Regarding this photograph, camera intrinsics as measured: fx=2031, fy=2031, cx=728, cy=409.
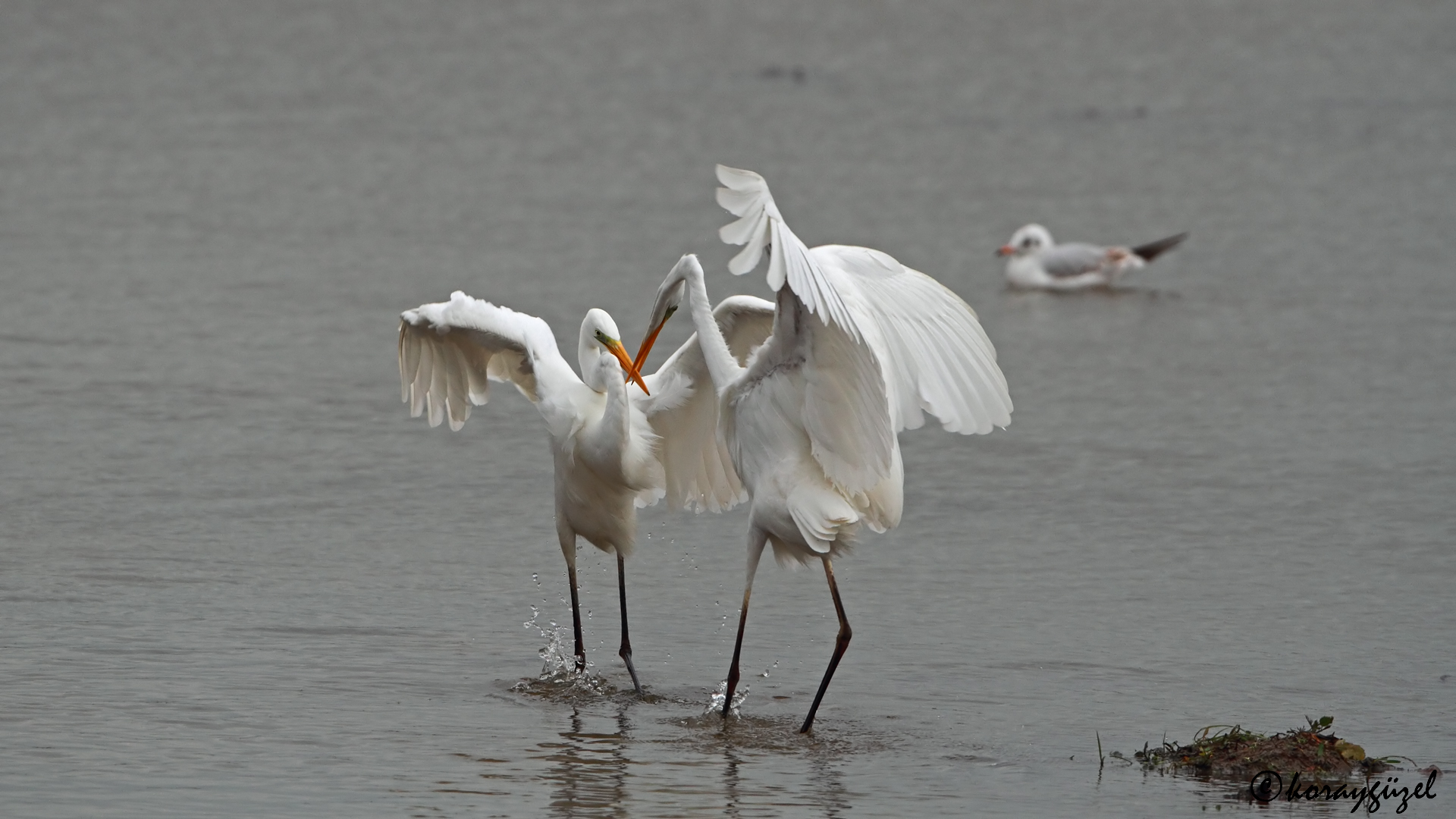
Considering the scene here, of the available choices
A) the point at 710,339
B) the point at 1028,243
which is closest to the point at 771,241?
the point at 710,339

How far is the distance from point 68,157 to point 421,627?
12130 millimetres

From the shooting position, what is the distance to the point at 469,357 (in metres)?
8.92

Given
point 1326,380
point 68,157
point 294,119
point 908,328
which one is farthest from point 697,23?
point 908,328

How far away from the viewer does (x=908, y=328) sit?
293 inches

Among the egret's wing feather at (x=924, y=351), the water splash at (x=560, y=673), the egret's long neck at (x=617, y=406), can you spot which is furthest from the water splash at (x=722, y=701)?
the egret's wing feather at (x=924, y=351)

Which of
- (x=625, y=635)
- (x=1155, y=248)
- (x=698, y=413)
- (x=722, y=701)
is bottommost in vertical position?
(x=722, y=701)

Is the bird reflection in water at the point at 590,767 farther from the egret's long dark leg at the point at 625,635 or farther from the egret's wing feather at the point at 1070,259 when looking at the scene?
the egret's wing feather at the point at 1070,259

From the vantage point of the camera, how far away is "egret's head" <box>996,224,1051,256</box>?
16.5 m

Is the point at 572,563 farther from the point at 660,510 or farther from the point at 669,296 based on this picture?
the point at 660,510

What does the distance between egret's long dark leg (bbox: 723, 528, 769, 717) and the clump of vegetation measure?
1512mm

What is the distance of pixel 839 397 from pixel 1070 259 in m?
9.52

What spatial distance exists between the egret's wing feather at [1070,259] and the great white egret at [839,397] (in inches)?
351

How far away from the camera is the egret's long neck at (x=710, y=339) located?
7750 millimetres

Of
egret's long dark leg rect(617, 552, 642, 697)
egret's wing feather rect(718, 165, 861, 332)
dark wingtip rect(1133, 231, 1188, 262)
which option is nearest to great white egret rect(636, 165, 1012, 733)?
egret's long dark leg rect(617, 552, 642, 697)
